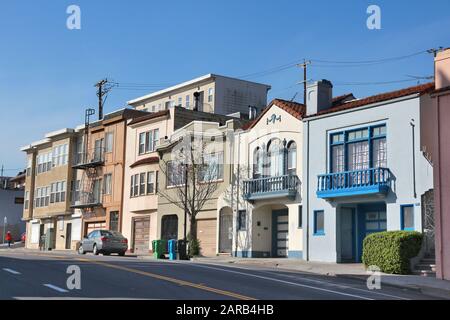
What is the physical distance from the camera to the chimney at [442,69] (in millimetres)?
22969

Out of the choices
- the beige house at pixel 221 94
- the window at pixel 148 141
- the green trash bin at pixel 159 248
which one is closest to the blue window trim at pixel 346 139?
the green trash bin at pixel 159 248

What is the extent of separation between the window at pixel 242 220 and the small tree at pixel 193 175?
8.45 ft

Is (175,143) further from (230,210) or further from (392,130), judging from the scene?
(392,130)

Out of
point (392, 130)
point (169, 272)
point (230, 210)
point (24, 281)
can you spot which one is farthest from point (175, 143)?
point (24, 281)

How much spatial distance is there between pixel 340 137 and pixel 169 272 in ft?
41.5

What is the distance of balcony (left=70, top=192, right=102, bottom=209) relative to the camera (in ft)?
167

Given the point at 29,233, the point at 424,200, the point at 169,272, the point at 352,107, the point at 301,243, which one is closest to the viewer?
the point at 169,272

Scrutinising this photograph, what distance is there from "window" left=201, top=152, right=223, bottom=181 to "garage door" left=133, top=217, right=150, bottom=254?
8.40m

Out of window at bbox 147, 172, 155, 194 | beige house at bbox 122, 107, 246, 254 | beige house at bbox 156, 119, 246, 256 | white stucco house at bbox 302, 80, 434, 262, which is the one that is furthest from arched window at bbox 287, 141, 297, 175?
window at bbox 147, 172, 155, 194

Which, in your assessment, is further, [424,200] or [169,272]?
[424,200]

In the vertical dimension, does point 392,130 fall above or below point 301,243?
above

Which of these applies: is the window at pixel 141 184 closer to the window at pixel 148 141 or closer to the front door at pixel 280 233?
the window at pixel 148 141

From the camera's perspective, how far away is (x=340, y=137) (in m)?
29.4

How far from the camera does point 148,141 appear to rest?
4500 cm
